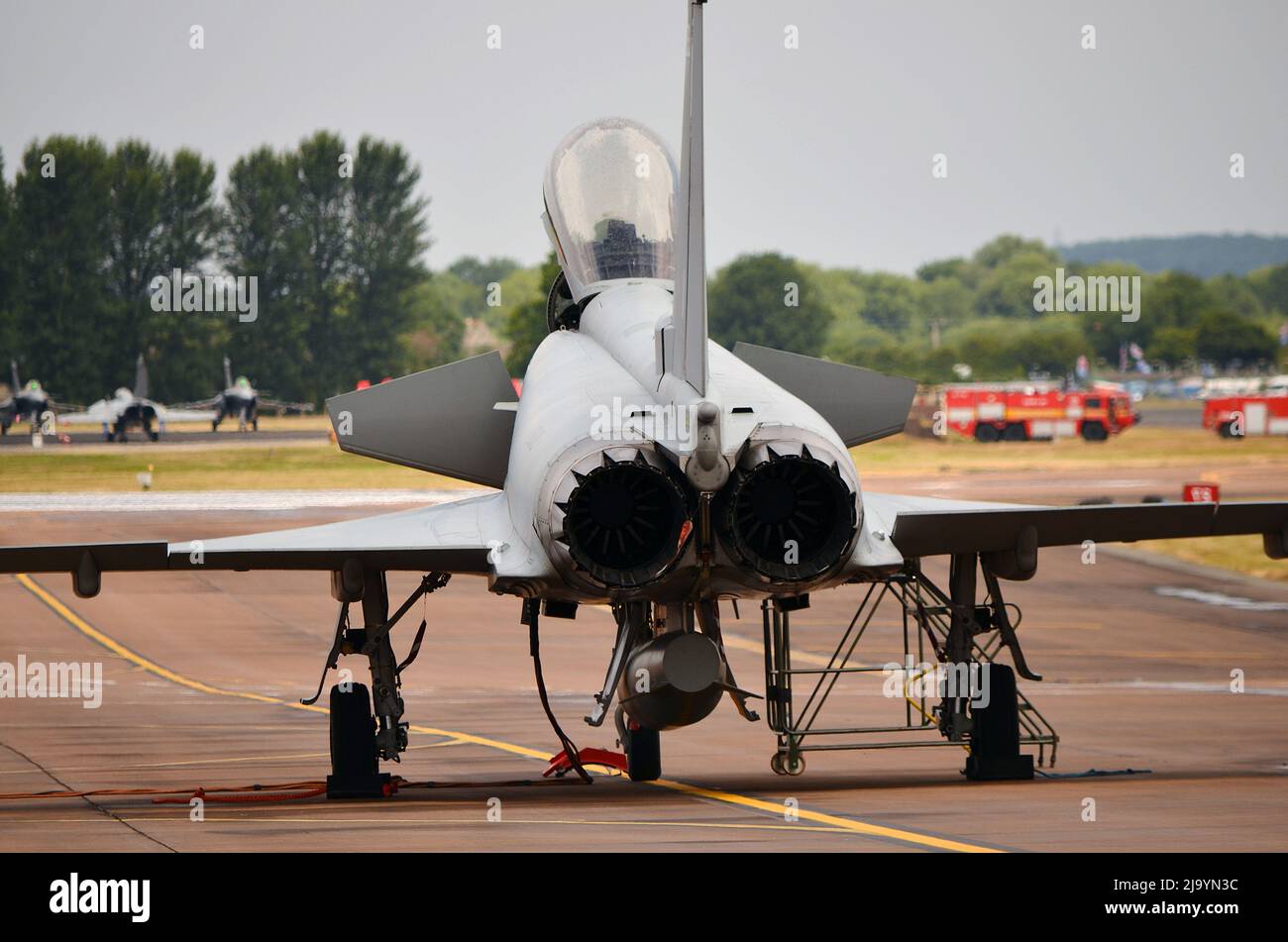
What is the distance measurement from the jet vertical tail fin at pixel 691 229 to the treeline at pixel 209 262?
249 ft

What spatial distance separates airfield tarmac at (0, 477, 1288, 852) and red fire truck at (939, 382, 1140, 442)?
173 ft

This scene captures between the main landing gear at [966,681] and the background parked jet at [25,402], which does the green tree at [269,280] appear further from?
the main landing gear at [966,681]

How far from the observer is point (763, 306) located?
123438mm

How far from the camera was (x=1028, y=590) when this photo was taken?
45.5 m

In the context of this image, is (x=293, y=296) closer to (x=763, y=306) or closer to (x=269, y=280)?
(x=269, y=280)

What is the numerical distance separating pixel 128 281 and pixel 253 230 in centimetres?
1143

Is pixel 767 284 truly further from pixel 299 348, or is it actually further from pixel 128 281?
pixel 128 281

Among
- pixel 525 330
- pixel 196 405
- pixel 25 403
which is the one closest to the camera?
pixel 25 403

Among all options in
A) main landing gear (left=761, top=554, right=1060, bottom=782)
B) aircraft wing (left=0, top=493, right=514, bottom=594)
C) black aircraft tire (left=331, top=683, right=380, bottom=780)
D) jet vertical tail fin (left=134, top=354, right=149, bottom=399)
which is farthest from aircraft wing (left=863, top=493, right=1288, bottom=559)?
jet vertical tail fin (left=134, top=354, right=149, bottom=399)

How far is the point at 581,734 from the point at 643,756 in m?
5.24

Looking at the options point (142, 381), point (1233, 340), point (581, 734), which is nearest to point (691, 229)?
point (581, 734)

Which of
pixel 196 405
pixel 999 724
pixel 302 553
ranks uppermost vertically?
pixel 302 553

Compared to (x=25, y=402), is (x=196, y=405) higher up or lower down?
lower down

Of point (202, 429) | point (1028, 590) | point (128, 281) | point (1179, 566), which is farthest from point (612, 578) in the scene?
point (128, 281)
